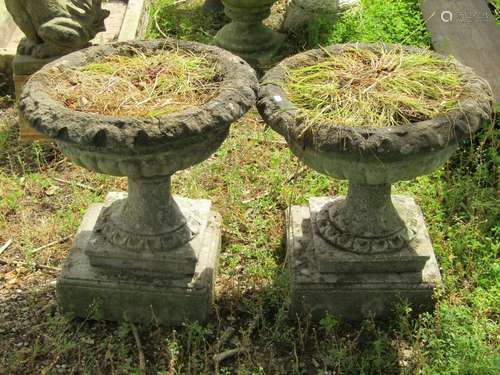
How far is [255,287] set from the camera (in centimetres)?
371

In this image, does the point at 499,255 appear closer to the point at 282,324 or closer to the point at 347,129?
the point at 282,324

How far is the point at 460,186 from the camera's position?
4.37m

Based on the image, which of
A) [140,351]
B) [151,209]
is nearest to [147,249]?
[151,209]

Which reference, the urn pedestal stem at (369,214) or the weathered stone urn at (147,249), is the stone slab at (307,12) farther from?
the urn pedestal stem at (369,214)

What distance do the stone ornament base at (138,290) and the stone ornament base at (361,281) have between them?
526 millimetres

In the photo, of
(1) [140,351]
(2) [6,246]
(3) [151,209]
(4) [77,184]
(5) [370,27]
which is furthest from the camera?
(5) [370,27]

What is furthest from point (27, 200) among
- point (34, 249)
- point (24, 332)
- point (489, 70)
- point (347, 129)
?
point (489, 70)

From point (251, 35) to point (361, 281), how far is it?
11.5 ft

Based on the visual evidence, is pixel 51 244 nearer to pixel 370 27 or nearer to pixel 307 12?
pixel 307 12

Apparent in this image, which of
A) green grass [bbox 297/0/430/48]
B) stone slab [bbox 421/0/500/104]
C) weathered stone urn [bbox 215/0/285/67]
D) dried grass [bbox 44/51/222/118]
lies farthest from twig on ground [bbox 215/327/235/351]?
green grass [bbox 297/0/430/48]

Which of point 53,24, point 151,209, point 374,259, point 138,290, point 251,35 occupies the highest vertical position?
point 53,24

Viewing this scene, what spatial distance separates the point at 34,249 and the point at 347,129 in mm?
2315

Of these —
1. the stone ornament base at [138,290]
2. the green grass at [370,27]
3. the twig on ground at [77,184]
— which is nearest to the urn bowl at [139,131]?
the stone ornament base at [138,290]

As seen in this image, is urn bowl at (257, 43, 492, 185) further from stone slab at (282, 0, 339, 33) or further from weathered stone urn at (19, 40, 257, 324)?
stone slab at (282, 0, 339, 33)
